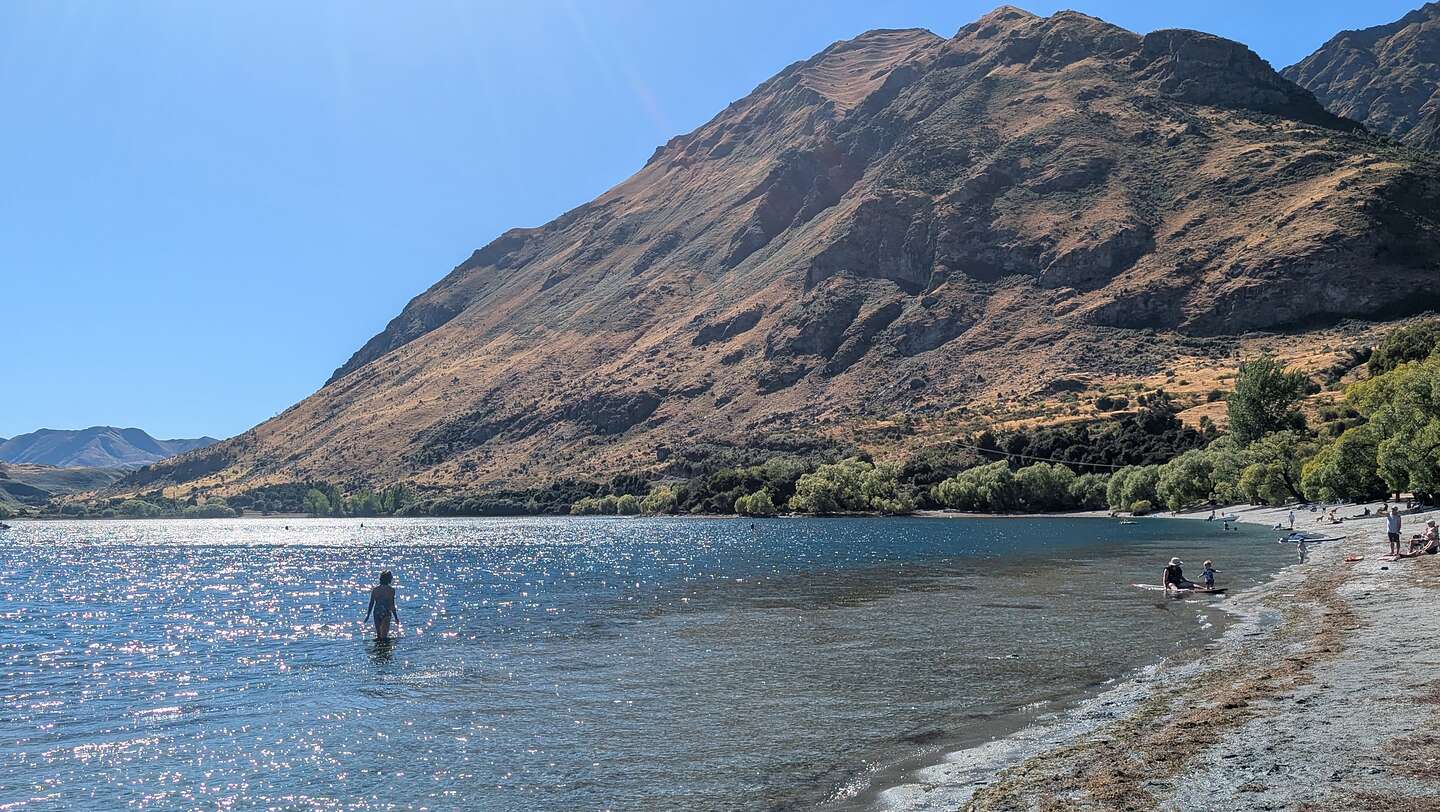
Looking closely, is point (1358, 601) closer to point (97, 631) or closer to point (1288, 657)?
point (1288, 657)

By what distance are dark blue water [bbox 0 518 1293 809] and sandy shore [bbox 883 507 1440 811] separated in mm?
1870

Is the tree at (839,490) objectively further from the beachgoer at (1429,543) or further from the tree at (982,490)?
the beachgoer at (1429,543)

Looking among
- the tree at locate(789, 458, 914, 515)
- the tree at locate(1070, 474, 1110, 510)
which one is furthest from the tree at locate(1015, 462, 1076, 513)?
the tree at locate(789, 458, 914, 515)

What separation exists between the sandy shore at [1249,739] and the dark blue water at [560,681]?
6.13ft

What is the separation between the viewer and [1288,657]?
2797 cm

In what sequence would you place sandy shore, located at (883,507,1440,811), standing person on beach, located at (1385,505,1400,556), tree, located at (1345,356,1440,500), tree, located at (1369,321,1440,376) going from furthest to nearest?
tree, located at (1369,321,1440,376) → tree, located at (1345,356,1440,500) → standing person on beach, located at (1385,505,1400,556) → sandy shore, located at (883,507,1440,811)

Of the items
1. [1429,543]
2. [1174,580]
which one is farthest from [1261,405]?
[1174,580]

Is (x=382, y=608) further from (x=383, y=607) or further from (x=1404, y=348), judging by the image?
(x=1404, y=348)

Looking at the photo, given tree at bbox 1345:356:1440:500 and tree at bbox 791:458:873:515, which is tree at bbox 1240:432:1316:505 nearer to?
tree at bbox 1345:356:1440:500

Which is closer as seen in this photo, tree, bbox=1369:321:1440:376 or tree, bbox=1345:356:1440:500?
tree, bbox=1345:356:1440:500

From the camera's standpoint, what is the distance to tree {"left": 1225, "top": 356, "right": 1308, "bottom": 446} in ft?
491

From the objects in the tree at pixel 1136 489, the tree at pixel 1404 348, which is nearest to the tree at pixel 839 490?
the tree at pixel 1136 489

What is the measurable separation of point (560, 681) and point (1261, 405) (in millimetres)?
144948

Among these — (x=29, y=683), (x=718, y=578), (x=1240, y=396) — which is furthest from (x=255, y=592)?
(x=1240, y=396)
